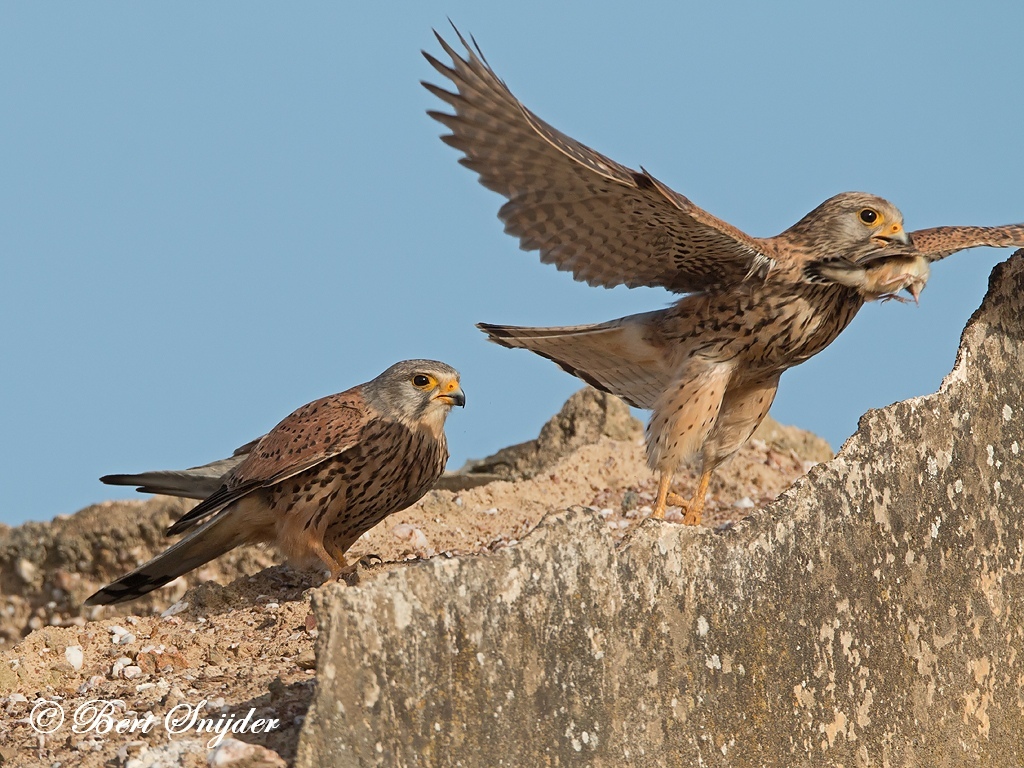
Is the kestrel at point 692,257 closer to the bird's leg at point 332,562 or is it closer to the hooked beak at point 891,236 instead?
the hooked beak at point 891,236

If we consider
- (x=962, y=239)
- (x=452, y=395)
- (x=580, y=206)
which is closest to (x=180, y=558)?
(x=452, y=395)

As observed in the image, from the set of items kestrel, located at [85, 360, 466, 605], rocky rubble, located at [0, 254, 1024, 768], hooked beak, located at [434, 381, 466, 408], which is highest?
hooked beak, located at [434, 381, 466, 408]

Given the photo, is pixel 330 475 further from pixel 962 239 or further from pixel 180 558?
pixel 962 239

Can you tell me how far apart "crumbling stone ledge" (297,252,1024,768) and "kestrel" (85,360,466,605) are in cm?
195

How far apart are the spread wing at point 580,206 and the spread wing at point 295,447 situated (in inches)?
39.8

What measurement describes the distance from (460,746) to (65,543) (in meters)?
5.32

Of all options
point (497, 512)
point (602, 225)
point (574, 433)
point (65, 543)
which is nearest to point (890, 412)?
point (602, 225)

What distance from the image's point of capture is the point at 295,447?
16.7 feet

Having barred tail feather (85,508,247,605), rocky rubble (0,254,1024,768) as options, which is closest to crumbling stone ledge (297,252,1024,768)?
rocky rubble (0,254,1024,768)

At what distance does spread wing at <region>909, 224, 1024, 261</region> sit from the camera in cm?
454

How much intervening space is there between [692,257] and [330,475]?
66.1 inches

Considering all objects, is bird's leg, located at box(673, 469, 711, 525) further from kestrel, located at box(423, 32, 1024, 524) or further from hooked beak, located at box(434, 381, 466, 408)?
hooked beak, located at box(434, 381, 466, 408)

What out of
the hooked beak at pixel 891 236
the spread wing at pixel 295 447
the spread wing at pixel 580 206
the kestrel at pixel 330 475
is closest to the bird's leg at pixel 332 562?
the kestrel at pixel 330 475

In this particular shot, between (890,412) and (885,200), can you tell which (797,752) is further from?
(885,200)
